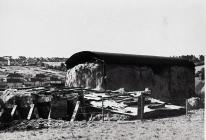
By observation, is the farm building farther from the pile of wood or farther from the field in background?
the field in background

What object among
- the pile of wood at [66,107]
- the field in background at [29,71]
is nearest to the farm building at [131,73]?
the pile of wood at [66,107]

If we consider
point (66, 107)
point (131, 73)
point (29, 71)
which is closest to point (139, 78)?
point (131, 73)

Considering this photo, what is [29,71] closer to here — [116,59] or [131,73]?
[131,73]

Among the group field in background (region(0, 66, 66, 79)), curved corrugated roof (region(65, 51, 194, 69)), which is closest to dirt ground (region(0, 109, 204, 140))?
curved corrugated roof (region(65, 51, 194, 69))

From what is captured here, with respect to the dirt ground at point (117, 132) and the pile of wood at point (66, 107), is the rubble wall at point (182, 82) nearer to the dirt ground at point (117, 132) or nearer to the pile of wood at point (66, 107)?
the pile of wood at point (66, 107)

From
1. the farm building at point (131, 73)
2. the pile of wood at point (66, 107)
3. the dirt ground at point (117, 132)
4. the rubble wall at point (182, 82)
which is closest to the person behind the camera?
the dirt ground at point (117, 132)

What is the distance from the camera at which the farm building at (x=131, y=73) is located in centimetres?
2503

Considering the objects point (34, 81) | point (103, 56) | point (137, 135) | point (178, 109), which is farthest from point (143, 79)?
point (34, 81)

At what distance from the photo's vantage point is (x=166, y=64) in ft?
96.1

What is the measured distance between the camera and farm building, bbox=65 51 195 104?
25031 mm

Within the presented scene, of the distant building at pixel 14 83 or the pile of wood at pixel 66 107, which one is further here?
the distant building at pixel 14 83

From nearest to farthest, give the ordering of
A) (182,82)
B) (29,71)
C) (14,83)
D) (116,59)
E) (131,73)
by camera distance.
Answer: (116,59), (131,73), (182,82), (14,83), (29,71)

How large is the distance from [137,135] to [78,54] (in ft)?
50.2

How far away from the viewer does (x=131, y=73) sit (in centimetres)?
2631
